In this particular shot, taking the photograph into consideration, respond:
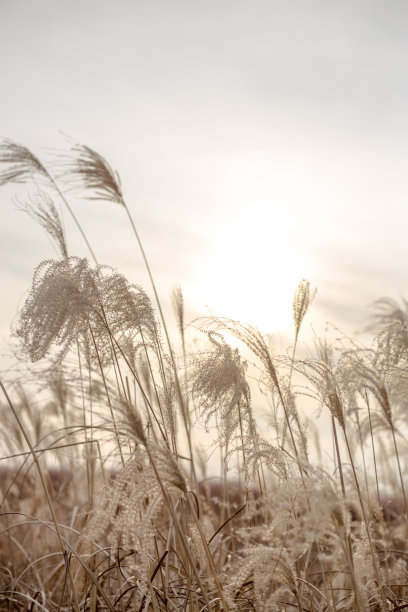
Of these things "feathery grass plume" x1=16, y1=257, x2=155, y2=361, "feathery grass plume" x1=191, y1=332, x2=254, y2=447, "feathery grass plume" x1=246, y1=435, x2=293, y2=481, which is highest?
"feathery grass plume" x1=16, y1=257, x2=155, y2=361

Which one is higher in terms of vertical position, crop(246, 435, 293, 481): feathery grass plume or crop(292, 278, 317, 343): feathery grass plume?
crop(292, 278, 317, 343): feathery grass plume

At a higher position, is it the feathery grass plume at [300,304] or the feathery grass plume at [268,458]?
the feathery grass plume at [300,304]

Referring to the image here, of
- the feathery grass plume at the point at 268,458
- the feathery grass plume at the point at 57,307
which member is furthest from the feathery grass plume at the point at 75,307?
the feathery grass plume at the point at 268,458

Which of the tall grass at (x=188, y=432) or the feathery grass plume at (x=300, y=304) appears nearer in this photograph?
the tall grass at (x=188, y=432)

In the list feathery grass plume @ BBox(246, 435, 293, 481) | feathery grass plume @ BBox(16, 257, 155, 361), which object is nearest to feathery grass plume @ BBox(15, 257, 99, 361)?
feathery grass plume @ BBox(16, 257, 155, 361)

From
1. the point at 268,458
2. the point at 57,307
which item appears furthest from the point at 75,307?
the point at 268,458

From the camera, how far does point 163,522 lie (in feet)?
15.9

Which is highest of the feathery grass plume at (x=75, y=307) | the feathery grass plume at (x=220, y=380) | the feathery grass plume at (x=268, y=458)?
the feathery grass plume at (x=75, y=307)

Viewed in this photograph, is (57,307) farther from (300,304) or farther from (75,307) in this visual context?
(300,304)

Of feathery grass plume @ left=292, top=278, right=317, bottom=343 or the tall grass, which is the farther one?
feathery grass plume @ left=292, top=278, right=317, bottom=343

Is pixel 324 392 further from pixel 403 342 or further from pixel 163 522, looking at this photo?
pixel 163 522

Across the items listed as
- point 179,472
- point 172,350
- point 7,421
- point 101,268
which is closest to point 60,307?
point 101,268

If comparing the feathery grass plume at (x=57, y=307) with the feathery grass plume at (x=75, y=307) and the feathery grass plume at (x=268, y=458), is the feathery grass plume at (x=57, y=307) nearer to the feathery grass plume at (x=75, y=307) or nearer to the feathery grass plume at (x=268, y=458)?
the feathery grass plume at (x=75, y=307)

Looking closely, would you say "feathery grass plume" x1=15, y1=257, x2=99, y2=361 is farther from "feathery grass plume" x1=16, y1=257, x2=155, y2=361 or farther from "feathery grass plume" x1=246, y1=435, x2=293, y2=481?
"feathery grass plume" x1=246, y1=435, x2=293, y2=481
